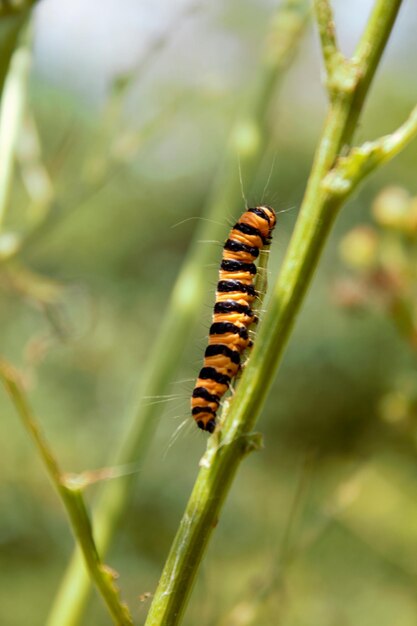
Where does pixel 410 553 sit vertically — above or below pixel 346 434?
above

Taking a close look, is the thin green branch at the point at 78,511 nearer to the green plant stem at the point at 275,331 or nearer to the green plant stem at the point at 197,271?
the green plant stem at the point at 275,331

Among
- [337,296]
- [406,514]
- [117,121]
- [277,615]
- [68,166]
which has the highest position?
[117,121]

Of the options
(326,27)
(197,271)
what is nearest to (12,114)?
(197,271)

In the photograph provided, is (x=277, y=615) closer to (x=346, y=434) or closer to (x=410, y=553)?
(x=410, y=553)

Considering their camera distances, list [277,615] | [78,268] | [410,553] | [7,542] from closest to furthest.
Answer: [277,615] → [410,553] → [7,542] → [78,268]

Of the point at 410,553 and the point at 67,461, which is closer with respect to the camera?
the point at 410,553

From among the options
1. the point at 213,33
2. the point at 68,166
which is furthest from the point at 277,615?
the point at 213,33

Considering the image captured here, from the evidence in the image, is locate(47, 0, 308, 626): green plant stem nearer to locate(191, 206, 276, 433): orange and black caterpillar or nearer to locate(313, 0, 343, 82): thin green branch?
locate(191, 206, 276, 433): orange and black caterpillar
